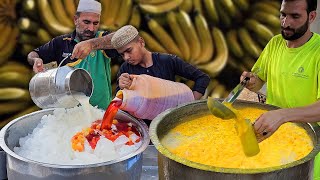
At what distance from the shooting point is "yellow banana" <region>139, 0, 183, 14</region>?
4098 mm

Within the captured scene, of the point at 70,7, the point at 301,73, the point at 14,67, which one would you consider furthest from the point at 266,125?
the point at 14,67

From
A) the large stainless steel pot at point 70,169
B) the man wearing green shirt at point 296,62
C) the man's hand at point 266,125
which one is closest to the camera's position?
the man's hand at point 266,125

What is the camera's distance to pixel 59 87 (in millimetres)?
2529

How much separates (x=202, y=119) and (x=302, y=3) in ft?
2.83

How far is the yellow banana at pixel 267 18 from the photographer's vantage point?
4.18 m

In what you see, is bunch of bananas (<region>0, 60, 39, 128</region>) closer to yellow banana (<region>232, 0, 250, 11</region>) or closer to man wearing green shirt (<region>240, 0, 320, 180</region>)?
yellow banana (<region>232, 0, 250, 11</region>)

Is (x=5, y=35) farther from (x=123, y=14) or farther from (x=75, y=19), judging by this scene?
(x=123, y=14)

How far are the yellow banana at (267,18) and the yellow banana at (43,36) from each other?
1996 mm

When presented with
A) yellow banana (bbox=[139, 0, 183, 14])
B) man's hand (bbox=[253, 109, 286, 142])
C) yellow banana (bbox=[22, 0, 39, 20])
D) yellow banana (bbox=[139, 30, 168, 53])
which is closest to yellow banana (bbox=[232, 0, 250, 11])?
yellow banana (bbox=[139, 0, 183, 14])

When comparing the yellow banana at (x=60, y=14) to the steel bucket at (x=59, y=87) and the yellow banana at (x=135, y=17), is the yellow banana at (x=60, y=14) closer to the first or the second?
the yellow banana at (x=135, y=17)

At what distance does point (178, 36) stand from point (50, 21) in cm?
124

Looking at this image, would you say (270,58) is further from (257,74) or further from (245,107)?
(245,107)

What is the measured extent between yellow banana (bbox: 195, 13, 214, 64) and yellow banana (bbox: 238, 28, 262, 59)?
0.31 meters

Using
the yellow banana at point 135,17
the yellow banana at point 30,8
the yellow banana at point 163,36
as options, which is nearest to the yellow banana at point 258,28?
the yellow banana at point 163,36
